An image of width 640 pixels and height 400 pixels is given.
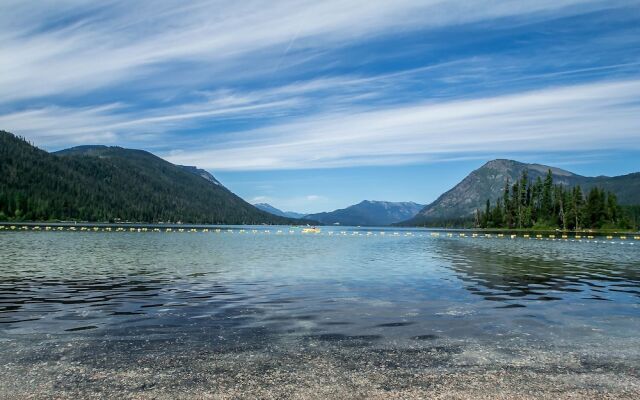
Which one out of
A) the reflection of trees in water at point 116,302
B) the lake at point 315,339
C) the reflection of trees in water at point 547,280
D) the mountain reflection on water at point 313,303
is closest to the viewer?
the lake at point 315,339

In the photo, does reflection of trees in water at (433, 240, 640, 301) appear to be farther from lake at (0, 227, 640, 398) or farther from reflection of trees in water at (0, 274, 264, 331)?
reflection of trees in water at (0, 274, 264, 331)

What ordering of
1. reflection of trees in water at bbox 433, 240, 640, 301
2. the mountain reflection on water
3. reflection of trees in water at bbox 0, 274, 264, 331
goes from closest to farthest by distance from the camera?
1. the mountain reflection on water
2. reflection of trees in water at bbox 0, 274, 264, 331
3. reflection of trees in water at bbox 433, 240, 640, 301

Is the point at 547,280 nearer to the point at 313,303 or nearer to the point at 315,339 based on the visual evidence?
the point at 313,303

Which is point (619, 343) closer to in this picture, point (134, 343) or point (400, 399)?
point (400, 399)

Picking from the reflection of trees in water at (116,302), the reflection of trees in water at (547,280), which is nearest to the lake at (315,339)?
the reflection of trees in water at (116,302)

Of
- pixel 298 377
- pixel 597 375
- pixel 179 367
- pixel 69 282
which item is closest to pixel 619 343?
pixel 597 375

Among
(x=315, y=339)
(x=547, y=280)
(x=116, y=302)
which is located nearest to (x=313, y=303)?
(x=315, y=339)

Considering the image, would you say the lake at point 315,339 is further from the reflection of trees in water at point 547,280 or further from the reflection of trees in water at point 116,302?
the reflection of trees in water at point 547,280

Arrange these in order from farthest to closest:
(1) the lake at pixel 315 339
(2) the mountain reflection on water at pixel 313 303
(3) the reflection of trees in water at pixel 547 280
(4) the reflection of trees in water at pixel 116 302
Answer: (3) the reflection of trees in water at pixel 547 280
(4) the reflection of trees in water at pixel 116 302
(2) the mountain reflection on water at pixel 313 303
(1) the lake at pixel 315 339

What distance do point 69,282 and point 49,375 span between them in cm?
2648

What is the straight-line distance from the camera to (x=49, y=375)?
14219 millimetres

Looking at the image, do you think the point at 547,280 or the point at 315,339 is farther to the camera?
the point at 547,280

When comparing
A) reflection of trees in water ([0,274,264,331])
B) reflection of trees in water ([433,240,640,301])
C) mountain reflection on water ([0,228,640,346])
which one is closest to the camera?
mountain reflection on water ([0,228,640,346])

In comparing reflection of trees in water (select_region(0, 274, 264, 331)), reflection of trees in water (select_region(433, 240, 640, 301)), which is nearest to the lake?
reflection of trees in water (select_region(0, 274, 264, 331))
